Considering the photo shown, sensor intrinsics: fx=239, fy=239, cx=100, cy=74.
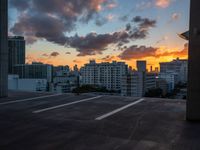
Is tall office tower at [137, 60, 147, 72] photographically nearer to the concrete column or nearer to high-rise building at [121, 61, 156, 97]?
high-rise building at [121, 61, 156, 97]

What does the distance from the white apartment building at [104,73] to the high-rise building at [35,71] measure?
15.1 metres

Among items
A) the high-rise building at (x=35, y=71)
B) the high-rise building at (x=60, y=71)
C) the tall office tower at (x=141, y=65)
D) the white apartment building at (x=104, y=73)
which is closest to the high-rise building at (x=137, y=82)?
the tall office tower at (x=141, y=65)

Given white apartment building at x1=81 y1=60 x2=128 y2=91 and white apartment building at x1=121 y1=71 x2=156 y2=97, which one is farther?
white apartment building at x1=81 y1=60 x2=128 y2=91

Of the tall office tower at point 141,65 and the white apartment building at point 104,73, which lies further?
the white apartment building at point 104,73

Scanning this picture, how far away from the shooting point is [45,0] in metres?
15.1

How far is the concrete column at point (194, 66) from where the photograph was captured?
18.8 feet

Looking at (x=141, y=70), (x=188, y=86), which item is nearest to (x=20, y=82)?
(x=188, y=86)

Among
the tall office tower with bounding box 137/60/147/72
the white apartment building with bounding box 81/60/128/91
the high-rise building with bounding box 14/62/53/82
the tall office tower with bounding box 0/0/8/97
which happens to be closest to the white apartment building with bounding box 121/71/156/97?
the tall office tower with bounding box 137/60/147/72

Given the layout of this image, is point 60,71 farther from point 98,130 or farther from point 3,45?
point 98,130

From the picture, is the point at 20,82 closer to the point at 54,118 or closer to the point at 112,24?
the point at 112,24

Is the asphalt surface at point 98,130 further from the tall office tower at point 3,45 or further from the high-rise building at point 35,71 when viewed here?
the high-rise building at point 35,71

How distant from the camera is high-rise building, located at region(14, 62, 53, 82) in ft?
215

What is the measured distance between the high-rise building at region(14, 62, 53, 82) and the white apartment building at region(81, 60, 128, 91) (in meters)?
15.1

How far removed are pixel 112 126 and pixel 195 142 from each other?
5.94 feet
